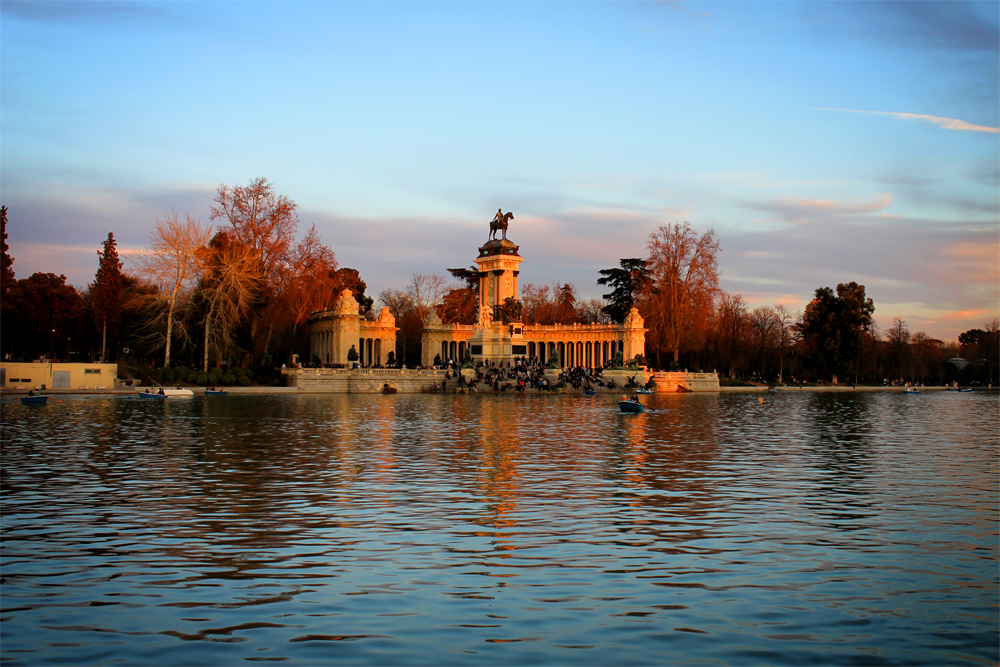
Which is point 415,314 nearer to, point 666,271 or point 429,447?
point 666,271

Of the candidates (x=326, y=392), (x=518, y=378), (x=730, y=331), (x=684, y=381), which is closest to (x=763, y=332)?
(x=730, y=331)

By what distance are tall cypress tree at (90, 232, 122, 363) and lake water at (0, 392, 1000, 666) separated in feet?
151

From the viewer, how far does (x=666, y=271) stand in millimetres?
86188

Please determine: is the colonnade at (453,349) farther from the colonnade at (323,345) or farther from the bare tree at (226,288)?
the bare tree at (226,288)

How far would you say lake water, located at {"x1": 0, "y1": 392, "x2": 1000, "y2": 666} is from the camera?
8953 mm

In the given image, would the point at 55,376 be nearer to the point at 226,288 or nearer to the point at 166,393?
the point at 166,393

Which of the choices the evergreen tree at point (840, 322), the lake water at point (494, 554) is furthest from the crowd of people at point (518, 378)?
the lake water at point (494, 554)

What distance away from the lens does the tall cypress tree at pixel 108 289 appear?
70.0m

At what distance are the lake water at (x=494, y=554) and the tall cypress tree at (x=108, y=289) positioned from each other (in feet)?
151

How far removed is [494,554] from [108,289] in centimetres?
6629

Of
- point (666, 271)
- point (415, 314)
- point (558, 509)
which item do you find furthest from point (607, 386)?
point (558, 509)

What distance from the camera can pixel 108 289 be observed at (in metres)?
70.3

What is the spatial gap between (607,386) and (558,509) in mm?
56372

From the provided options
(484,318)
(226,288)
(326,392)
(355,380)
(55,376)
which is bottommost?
(326,392)
